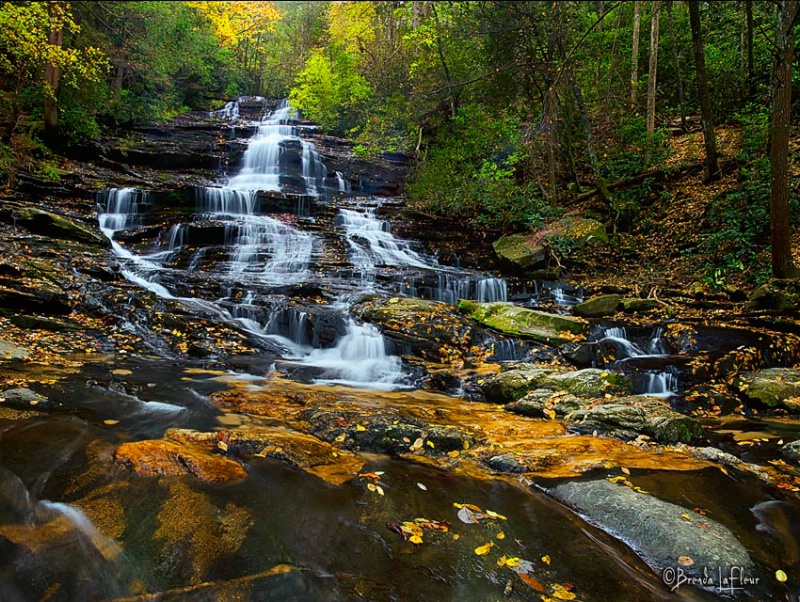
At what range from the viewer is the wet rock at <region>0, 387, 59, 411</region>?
387cm

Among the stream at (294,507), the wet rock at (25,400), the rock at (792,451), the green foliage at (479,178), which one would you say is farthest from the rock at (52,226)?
the rock at (792,451)

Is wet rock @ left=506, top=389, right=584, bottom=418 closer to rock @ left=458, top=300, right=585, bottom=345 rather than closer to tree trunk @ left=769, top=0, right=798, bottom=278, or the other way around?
rock @ left=458, top=300, right=585, bottom=345

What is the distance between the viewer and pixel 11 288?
7387 millimetres

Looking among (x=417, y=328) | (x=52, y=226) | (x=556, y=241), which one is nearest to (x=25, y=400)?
(x=417, y=328)

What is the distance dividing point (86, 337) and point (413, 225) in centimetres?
1110

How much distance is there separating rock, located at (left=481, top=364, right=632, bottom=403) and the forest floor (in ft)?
18.2

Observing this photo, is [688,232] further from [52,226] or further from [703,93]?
[52,226]

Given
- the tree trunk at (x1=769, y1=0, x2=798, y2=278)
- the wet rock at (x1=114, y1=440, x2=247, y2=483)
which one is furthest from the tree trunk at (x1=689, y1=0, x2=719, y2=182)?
the wet rock at (x1=114, y1=440, x2=247, y2=483)

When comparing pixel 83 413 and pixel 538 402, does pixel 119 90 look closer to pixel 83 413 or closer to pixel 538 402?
pixel 83 413

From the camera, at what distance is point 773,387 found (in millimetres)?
5777

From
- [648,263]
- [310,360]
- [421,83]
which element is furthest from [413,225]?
[310,360]

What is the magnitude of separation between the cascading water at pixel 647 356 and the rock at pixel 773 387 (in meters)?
0.87

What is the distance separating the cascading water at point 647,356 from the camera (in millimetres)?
6672

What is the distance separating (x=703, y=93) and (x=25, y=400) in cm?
1484
